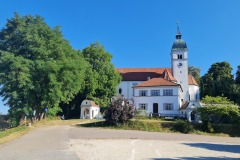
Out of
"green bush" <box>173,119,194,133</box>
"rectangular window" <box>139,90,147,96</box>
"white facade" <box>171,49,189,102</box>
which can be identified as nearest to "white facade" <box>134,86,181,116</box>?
"rectangular window" <box>139,90,147,96</box>

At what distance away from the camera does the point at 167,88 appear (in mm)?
42812

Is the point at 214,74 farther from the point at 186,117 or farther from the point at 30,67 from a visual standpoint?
the point at 30,67

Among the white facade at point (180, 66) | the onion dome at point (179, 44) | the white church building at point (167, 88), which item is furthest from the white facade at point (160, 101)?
the onion dome at point (179, 44)

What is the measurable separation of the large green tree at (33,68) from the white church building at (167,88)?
10506mm

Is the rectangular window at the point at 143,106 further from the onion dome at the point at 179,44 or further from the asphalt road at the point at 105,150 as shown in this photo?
the asphalt road at the point at 105,150

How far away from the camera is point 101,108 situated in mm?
49219

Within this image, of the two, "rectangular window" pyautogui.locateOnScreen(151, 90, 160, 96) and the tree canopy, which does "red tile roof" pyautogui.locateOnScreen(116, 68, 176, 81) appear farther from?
"rectangular window" pyautogui.locateOnScreen(151, 90, 160, 96)

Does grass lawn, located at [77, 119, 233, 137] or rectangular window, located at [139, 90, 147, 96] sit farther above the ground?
rectangular window, located at [139, 90, 147, 96]

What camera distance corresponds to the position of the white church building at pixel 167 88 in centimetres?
4212

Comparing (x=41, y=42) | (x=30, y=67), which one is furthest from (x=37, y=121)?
(x=41, y=42)

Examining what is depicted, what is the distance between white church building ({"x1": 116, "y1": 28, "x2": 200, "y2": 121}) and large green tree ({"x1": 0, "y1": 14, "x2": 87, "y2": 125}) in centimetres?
1051

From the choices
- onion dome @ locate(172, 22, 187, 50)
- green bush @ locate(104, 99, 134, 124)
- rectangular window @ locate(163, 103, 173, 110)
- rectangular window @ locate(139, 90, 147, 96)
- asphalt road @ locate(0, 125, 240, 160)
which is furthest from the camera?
onion dome @ locate(172, 22, 187, 50)

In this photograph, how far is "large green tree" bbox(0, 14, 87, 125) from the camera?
3022cm

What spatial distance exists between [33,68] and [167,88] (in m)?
22.2
